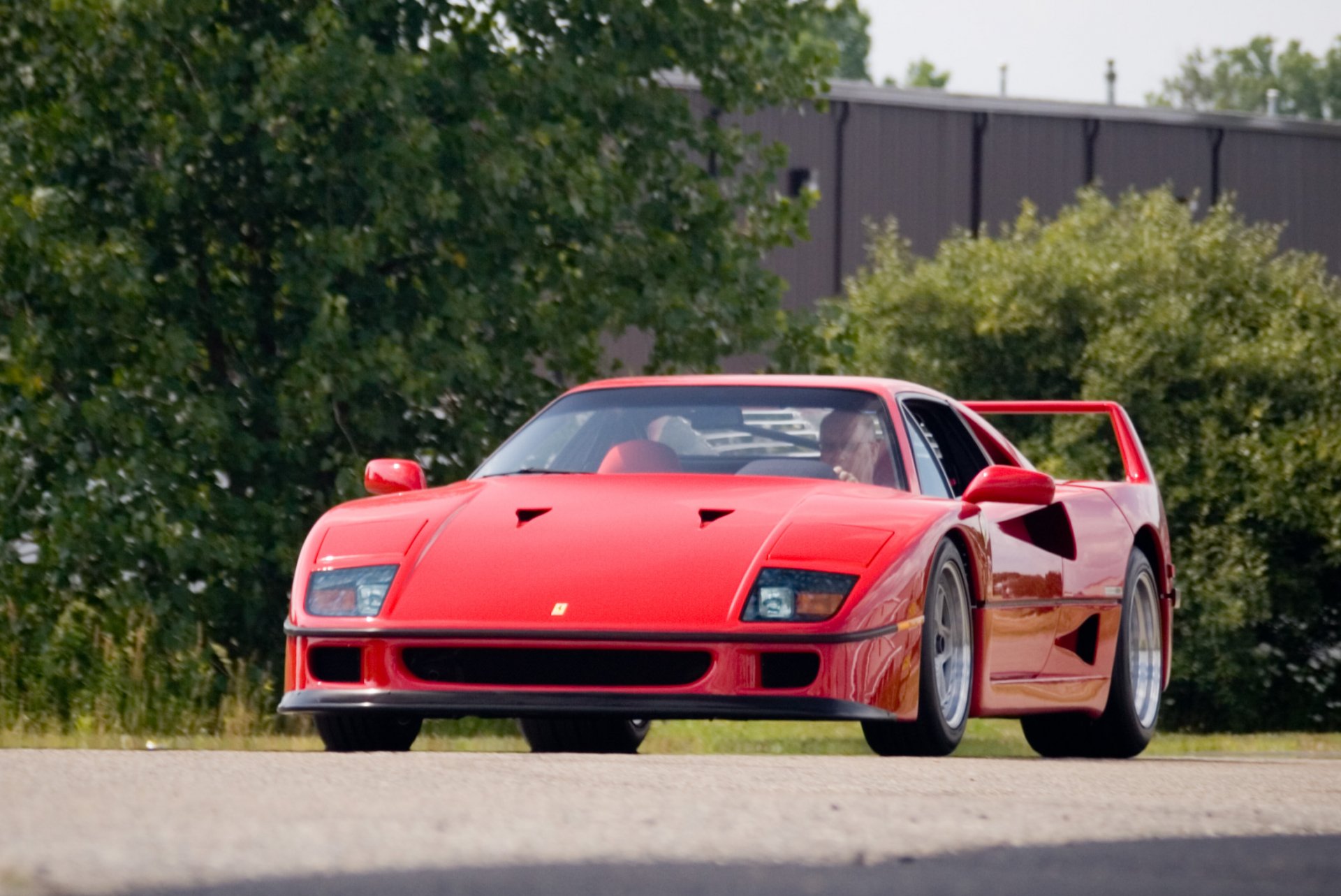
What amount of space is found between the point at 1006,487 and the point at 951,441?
1137 millimetres

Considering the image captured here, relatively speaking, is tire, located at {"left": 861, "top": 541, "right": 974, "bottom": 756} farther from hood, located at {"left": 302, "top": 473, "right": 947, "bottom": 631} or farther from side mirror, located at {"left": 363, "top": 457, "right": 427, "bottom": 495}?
side mirror, located at {"left": 363, "top": 457, "right": 427, "bottom": 495}

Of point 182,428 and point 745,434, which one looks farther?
point 182,428

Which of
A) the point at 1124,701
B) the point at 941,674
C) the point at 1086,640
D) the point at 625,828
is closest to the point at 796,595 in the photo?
the point at 941,674

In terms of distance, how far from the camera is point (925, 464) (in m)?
7.94

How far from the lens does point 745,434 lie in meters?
7.97

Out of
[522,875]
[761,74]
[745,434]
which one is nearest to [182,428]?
[761,74]

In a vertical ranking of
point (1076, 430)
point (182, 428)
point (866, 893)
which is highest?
point (866, 893)

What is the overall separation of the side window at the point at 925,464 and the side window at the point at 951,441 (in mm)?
138

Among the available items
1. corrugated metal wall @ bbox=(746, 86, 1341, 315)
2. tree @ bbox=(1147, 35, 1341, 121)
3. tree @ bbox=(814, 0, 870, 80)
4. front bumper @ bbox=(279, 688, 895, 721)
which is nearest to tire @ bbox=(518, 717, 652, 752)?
front bumper @ bbox=(279, 688, 895, 721)

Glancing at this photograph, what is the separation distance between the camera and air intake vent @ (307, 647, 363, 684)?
6.76 meters

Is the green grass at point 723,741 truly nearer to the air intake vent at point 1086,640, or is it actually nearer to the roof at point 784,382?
the roof at point 784,382

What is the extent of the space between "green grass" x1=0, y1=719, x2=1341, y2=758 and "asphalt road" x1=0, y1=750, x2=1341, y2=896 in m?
3.31

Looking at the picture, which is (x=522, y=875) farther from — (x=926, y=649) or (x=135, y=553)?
(x=135, y=553)

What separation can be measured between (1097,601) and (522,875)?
515 cm
